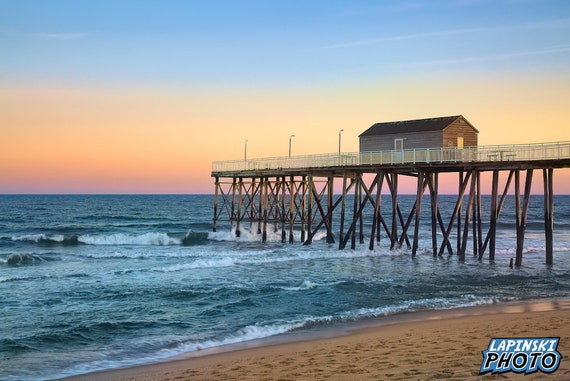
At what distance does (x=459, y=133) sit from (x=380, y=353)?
19555 millimetres

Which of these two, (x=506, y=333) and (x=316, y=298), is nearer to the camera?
(x=506, y=333)

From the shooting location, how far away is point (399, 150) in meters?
29.4

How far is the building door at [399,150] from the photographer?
92.8 ft

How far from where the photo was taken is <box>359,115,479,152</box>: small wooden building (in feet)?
91.9

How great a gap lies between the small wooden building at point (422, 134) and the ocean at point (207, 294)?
17.9 ft

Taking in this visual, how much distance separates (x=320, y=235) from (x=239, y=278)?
2365 centimetres

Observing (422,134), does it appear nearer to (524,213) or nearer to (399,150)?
(399,150)

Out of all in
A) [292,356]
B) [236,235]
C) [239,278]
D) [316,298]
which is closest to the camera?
[292,356]

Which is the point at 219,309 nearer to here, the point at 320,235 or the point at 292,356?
the point at 292,356

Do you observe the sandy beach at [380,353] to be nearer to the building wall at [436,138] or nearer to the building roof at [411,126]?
the building wall at [436,138]

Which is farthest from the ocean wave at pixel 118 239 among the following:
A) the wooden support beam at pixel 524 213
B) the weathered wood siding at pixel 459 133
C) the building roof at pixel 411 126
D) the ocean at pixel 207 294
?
the wooden support beam at pixel 524 213

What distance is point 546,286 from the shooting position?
20.6m

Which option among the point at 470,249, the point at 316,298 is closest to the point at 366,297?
the point at 316,298

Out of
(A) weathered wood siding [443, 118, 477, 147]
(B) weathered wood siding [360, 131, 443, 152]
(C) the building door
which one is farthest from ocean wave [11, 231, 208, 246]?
(A) weathered wood siding [443, 118, 477, 147]
